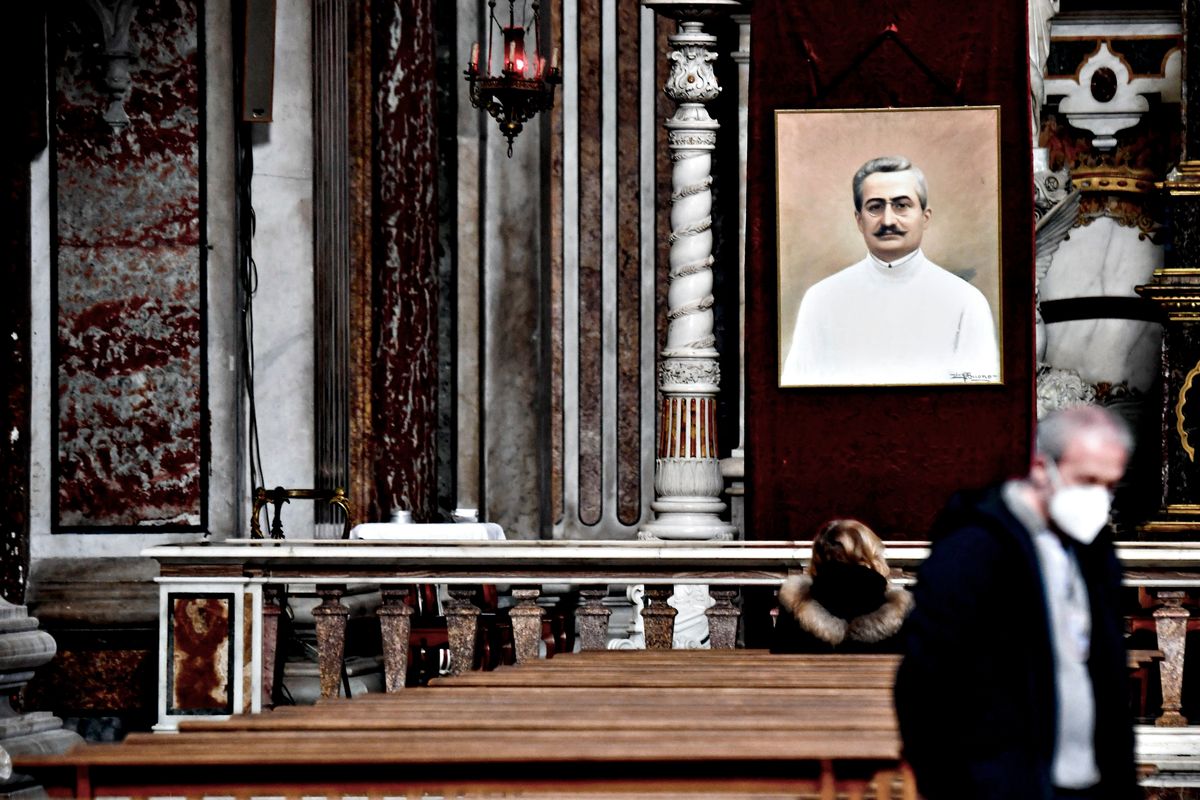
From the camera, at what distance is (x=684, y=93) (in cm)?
1055

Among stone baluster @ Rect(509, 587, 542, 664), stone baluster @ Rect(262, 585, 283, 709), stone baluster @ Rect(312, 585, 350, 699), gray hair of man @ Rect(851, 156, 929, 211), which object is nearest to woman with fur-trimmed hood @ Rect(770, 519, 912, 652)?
stone baluster @ Rect(509, 587, 542, 664)

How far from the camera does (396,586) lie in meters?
8.58

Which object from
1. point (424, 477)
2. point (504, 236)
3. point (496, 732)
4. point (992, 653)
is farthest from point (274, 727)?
point (504, 236)

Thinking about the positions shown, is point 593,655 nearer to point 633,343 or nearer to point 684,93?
point 684,93

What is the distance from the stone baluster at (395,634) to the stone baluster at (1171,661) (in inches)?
112

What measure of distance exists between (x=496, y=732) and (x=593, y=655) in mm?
2254

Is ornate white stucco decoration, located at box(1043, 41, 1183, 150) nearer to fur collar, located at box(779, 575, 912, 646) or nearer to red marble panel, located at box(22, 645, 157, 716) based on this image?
red marble panel, located at box(22, 645, 157, 716)

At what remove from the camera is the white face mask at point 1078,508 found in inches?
157

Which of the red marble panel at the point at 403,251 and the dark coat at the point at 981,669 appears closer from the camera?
the dark coat at the point at 981,669

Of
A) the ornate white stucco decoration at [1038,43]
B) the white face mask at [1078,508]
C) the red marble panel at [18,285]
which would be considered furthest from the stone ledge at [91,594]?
the white face mask at [1078,508]

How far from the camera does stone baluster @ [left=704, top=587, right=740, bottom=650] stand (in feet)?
27.2

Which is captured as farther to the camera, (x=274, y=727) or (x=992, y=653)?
(x=274, y=727)

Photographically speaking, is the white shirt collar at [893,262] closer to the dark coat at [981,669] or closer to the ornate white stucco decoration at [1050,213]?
the ornate white stucco decoration at [1050,213]

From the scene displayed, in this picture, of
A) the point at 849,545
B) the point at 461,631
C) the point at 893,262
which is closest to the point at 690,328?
the point at 893,262
